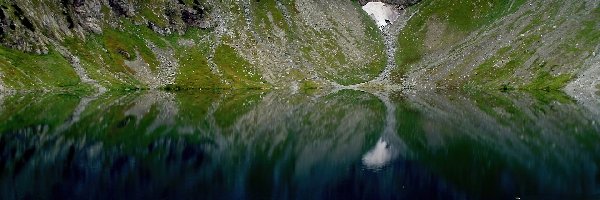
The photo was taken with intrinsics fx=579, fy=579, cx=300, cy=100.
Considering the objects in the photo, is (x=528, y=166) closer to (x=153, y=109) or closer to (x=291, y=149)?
(x=291, y=149)

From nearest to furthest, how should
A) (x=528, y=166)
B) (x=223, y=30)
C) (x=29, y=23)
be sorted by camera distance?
(x=528, y=166), (x=29, y=23), (x=223, y=30)

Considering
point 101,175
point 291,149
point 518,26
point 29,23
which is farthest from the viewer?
point 518,26

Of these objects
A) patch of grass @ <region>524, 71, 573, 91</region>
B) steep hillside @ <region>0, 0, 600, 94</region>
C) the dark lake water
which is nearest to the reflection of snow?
the dark lake water

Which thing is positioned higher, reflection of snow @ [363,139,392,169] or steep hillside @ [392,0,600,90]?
steep hillside @ [392,0,600,90]

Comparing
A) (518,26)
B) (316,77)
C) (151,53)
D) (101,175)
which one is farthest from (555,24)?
(101,175)

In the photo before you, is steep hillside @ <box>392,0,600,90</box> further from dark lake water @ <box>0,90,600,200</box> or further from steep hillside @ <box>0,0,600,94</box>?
dark lake water @ <box>0,90,600,200</box>

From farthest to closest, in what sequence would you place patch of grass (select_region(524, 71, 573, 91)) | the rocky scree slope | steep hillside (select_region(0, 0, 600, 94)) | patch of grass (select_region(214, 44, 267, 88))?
patch of grass (select_region(214, 44, 267, 88))
patch of grass (select_region(524, 71, 573, 91))
steep hillside (select_region(0, 0, 600, 94))
the rocky scree slope

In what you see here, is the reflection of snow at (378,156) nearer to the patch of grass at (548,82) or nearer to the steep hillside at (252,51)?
the steep hillside at (252,51)

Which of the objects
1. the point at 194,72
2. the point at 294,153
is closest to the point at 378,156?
the point at 294,153
